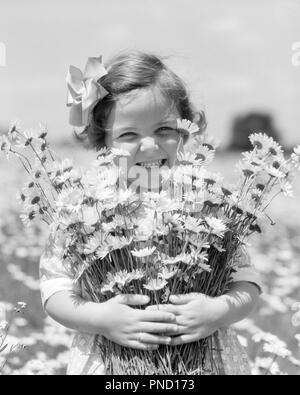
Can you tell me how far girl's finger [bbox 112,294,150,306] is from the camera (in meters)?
1.88

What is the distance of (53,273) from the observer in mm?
2145

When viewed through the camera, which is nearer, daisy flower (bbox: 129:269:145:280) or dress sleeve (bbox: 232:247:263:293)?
daisy flower (bbox: 129:269:145:280)

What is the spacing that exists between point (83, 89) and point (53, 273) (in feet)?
1.78

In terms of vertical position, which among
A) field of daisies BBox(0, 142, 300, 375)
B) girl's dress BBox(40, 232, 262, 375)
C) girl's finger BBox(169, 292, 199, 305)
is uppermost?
girl's finger BBox(169, 292, 199, 305)

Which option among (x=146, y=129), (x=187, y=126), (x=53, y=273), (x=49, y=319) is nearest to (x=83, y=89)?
(x=146, y=129)

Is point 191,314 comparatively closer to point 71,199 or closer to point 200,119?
point 71,199

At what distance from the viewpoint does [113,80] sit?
7.42 ft

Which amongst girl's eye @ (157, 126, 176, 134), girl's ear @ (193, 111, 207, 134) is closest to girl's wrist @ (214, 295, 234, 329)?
girl's eye @ (157, 126, 176, 134)

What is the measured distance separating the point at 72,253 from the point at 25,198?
0.64ft

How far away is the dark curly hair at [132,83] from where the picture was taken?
222cm

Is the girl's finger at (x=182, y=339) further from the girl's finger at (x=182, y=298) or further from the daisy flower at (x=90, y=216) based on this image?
the daisy flower at (x=90, y=216)

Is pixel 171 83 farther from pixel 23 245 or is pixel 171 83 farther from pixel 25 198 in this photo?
pixel 23 245

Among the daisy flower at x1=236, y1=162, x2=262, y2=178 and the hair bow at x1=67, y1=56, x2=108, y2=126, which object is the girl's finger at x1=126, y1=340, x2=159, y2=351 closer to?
the daisy flower at x1=236, y1=162, x2=262, y2=178

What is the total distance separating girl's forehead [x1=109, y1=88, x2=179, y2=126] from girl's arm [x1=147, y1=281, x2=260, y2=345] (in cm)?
52
